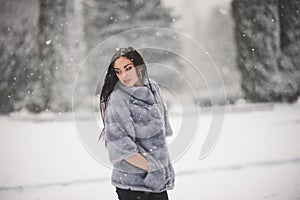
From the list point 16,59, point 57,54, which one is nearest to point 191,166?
point 57,54

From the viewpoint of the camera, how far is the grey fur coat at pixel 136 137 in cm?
143

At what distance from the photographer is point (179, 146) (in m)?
1.80

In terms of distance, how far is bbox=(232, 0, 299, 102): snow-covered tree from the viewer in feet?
25.0

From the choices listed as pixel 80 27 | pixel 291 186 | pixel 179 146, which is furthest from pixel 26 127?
pixel 179 146

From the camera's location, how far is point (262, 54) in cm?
775

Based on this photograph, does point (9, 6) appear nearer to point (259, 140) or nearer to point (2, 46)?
point (2, 46)

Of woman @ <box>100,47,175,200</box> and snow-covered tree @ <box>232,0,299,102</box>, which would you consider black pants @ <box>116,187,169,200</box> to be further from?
snow-covered tree @ <box>232,0,299,102</box>

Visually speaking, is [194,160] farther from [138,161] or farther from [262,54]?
[262,54]

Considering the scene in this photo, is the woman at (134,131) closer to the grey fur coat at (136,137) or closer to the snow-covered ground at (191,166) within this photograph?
the grey fur coat at (136,137)

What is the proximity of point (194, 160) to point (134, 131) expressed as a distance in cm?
265

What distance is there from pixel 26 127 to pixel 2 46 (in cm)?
213

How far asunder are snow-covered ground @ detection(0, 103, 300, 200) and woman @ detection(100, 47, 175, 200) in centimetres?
145

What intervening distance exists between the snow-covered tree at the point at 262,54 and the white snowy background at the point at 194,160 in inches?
10.2

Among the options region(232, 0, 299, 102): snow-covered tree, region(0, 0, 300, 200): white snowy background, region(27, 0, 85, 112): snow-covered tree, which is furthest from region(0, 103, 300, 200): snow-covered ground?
region(232, 0, 299, 102): snow-covered tree
